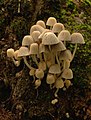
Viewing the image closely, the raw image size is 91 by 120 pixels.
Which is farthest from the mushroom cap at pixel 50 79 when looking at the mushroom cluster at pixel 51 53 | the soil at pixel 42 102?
the soil at pixel 42 102

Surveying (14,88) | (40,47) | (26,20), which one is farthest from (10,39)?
(40,47)

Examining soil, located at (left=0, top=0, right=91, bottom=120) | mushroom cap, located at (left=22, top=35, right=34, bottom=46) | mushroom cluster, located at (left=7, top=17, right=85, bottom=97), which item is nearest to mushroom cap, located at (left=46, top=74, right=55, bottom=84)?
mushroom cluster, located at (left=7, top=17, right=85, bottom=97)

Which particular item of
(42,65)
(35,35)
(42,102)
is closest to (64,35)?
(35,35)

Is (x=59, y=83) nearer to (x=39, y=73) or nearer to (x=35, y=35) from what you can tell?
(x=39, y=73)

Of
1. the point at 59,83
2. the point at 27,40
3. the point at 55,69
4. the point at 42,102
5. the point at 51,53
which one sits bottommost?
the point at 42,102

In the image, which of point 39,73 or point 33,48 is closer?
point 33,48

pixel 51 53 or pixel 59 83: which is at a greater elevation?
pixel 51 53

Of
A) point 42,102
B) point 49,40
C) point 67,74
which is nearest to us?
point 49,40

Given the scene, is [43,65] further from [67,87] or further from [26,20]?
[26,20]
